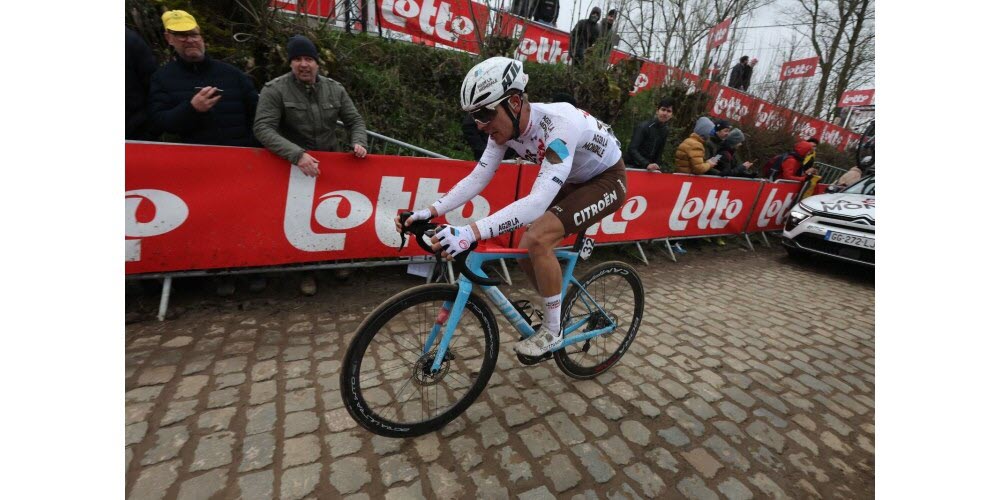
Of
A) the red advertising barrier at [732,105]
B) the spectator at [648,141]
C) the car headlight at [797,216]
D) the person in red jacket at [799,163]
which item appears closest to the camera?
the spectator at [648,141]

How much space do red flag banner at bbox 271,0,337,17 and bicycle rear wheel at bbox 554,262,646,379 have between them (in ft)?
Result: 19.8

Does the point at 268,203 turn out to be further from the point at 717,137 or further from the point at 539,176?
the point at 717,137

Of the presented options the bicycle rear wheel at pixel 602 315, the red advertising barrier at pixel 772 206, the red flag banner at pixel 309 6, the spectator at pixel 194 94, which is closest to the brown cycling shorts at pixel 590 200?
the bicycle rear wheel at pixel 602 315

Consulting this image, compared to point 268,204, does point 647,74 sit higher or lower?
higher

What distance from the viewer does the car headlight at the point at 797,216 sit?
24.1 ft

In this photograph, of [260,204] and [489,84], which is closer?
[489,84]

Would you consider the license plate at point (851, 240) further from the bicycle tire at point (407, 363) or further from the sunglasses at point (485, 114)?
the sunglasses at point (485, 114)

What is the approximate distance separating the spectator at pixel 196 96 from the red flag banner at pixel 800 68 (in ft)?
53.3

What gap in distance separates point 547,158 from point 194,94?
11.3 feet

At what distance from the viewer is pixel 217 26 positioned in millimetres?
5645

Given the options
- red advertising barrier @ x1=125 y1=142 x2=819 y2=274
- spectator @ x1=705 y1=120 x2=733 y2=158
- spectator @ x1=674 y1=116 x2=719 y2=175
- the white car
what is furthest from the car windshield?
red advertising barrier @ x1=125 y1=142 x2=819 y2=274

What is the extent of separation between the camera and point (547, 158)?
239 centimetres

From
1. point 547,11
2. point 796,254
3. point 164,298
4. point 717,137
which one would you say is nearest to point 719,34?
point 717,137

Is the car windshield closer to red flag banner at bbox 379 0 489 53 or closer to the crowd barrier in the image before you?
the crowd barrier
